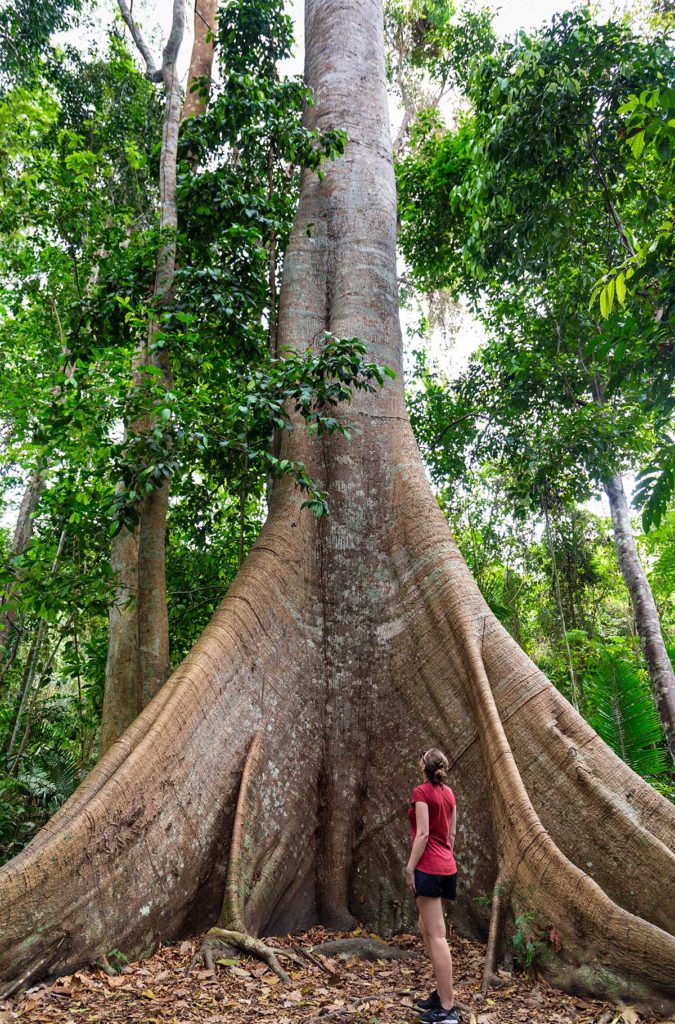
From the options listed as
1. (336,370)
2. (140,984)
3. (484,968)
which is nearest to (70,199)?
(336,370)

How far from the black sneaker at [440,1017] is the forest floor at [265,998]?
0.08 meters

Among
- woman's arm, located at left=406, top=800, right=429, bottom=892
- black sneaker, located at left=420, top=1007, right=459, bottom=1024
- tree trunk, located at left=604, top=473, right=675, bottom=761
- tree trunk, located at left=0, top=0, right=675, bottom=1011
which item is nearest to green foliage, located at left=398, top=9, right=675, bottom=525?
tree trunk, located at left=604, top=473, right=675, bottom=761

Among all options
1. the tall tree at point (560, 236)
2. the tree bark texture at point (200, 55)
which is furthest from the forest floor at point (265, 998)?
the tree bark texture at point (200, 55)

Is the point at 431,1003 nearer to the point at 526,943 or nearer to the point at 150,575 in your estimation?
the point at 526,943

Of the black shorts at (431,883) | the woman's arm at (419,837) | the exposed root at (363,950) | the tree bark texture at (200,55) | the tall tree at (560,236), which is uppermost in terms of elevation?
the tree bark texture at (200,55)

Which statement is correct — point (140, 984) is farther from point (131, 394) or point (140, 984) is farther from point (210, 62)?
point (210, 62)

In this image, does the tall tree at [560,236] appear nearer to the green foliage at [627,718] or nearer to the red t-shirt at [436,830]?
the green foliage at [627,718]

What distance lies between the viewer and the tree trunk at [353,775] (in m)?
3.39

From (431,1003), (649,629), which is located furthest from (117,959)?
(649,629)

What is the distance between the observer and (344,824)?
4.50m

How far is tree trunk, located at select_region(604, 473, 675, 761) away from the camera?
24.7 ft

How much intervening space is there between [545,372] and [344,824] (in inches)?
238

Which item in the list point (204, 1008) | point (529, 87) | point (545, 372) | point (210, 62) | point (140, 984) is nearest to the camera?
point (204, 1008)

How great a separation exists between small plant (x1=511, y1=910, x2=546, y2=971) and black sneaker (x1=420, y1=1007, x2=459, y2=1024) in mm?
565
